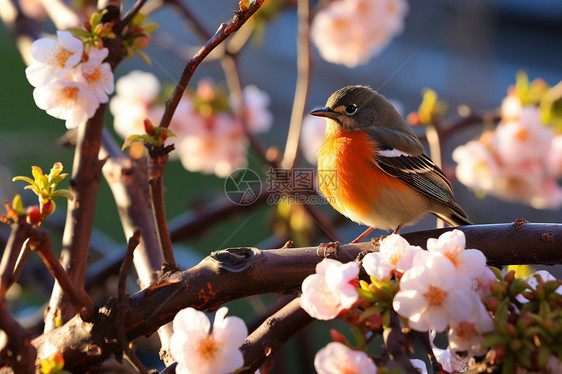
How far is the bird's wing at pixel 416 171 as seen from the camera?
1.61 meters

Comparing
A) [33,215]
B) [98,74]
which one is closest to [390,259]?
[33,215]

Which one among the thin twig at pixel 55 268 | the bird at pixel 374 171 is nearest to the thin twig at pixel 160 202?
the thin twig at pixel 55 268

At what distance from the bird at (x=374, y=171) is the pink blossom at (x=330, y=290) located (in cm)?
72

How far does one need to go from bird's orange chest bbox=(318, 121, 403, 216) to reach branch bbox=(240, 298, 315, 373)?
71 centimetres

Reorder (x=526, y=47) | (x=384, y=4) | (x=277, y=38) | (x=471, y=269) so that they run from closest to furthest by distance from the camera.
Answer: (x=471, y=269) → (x=384, y=4) → (x=526, y=47) → (x=277, y=38)

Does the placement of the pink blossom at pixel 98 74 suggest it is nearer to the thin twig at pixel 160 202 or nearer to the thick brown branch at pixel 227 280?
the thin twig at pixel 160 202

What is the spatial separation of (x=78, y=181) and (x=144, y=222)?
18 centimetres

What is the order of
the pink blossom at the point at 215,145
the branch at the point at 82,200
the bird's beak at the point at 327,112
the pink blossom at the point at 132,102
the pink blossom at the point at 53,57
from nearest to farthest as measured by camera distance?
the pink blossom at the point at 53,57
the branch at the point at 82,200
the bird's beak at the point at 327,112
the pink blossom at the point at 132,102
the pink blossom at the point at 215,145

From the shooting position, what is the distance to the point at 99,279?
1.67 m

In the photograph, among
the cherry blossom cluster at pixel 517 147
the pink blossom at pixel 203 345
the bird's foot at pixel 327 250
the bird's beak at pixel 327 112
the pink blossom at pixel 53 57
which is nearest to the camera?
the pink blossom at pixel 203 345

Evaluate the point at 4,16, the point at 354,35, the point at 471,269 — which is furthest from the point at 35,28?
the point at 471,269

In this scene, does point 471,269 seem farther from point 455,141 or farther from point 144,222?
point 455,141

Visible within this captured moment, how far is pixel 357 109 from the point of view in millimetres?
1713

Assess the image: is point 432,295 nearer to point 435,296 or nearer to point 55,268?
point 435,296
